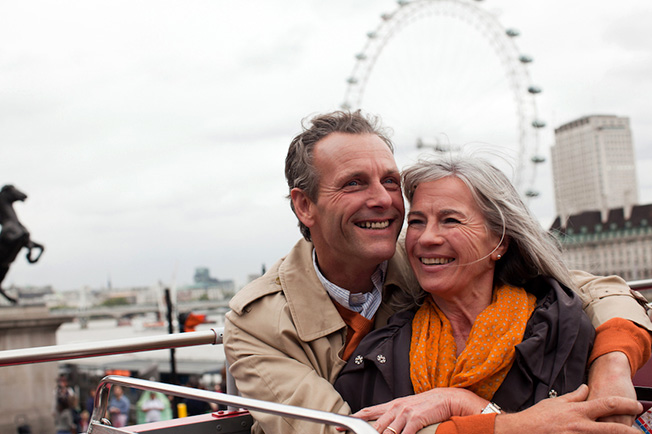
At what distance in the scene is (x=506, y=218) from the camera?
2.43 m

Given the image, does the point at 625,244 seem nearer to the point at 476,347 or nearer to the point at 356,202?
the point at 356,202

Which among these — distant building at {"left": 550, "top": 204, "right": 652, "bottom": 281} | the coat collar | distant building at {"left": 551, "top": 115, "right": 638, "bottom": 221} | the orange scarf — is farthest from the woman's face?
distant building at {"left": 550, "top": 204, "right": 652, "bottom": 281}

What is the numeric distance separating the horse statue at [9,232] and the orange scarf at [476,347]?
14.2 m

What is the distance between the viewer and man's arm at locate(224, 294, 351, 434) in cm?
226

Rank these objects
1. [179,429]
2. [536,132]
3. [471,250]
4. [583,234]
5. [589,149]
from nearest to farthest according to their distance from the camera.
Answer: [471,250]
[179,429]
[536,132]
[583,234]
[589,149]

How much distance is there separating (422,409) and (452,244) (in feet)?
1.93

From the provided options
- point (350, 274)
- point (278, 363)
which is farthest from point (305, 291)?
point (278, 363)

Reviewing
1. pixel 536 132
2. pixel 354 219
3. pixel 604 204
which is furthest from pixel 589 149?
pixel 354 219

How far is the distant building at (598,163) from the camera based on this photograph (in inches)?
2559

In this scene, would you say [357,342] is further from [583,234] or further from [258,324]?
[583,234]

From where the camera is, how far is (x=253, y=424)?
2680mm

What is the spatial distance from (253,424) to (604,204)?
2897 inches

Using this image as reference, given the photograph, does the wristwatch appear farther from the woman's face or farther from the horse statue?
the horse statue

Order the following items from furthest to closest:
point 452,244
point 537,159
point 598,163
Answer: point 598,163 → point 537,159 → point 452,244
